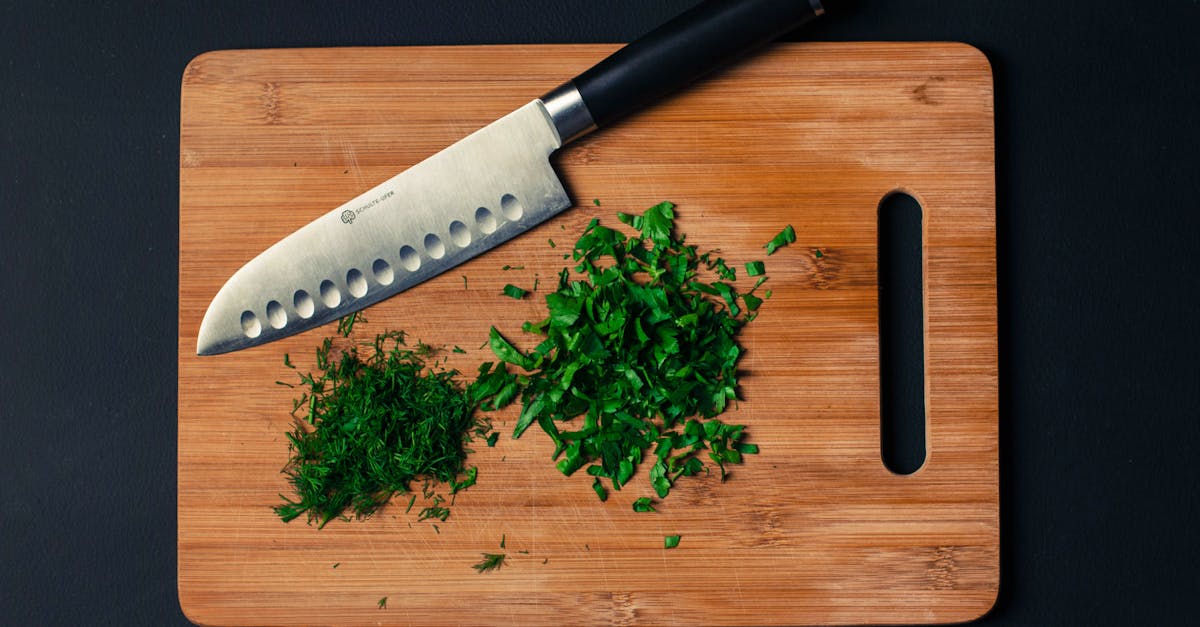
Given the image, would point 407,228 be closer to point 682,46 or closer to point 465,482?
point 465,482

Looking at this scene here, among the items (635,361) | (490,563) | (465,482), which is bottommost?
(490,563)

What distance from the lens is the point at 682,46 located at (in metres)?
1.36

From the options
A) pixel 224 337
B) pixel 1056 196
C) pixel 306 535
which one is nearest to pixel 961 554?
pixel 1056 196

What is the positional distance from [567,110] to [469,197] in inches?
8.8

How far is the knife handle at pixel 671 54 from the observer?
1.35 metres

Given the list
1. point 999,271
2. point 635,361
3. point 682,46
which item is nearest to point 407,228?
point 635,361

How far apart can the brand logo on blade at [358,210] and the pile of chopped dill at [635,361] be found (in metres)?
0.29

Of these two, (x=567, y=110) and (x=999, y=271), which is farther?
(x=999, y=271)

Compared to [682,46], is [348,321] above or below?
below

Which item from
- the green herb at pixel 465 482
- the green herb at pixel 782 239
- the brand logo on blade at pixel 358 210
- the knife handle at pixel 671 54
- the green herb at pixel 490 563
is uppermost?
the knife handle at pixel 671 54

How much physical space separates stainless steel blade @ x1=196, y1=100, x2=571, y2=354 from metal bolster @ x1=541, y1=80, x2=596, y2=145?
1 centimetres

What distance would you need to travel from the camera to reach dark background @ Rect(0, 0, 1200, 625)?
1508mm

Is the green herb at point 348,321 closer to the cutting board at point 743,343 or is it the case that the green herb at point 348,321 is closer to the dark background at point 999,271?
the cutting board at point 743,343

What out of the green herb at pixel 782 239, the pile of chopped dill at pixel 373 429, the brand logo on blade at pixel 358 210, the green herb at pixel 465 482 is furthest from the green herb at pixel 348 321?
the green herb at pixel 782 239
